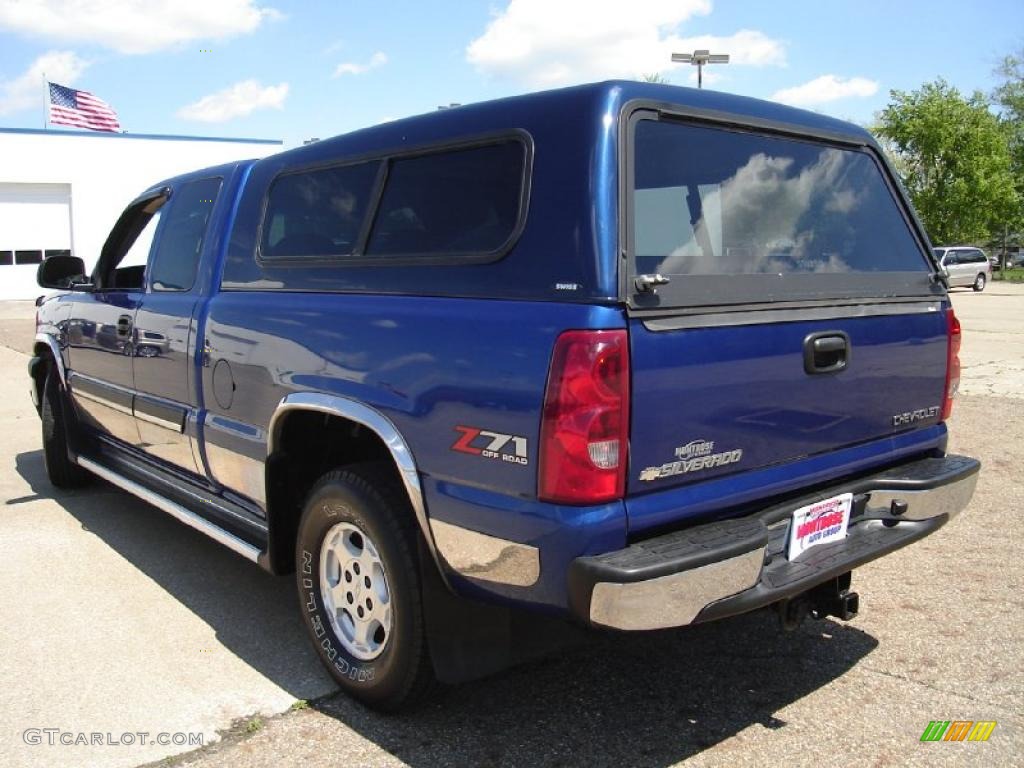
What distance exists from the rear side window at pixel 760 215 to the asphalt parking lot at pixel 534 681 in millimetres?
1314

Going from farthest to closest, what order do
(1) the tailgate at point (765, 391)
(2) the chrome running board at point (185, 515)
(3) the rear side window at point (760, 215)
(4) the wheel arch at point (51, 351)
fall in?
1. (4) the wheel arch at point (51, 351)
2. (2) the chrome running board at point (185, 515)
3. (3) the rear side window at point (760, 215)
4. (1) the tailgate at point (765, 391)

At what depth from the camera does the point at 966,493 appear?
3.40 meters

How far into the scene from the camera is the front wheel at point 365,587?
2883 mm

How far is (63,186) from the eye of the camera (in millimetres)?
30031

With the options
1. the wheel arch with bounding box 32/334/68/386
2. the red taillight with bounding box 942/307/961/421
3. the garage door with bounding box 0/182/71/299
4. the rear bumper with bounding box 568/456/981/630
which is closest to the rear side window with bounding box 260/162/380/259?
A: the rear bumper with bounding box 568/456/981/630

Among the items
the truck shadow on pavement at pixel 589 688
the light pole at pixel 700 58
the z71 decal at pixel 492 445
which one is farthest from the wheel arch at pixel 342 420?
the light pole at pixel 700 58

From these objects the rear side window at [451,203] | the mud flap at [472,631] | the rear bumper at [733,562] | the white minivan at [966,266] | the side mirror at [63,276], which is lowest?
the mud flap at [472,631]

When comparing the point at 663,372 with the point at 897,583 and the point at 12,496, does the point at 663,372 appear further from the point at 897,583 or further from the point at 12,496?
the point at 12,496

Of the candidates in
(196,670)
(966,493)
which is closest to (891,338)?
(966,493)

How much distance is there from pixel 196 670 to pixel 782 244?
2.71 m

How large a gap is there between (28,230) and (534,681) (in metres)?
31.1

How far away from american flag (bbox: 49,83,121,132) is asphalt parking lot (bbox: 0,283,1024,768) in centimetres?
3123

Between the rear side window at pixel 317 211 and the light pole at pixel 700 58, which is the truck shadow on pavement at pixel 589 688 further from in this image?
the light pole at pixel 700 58

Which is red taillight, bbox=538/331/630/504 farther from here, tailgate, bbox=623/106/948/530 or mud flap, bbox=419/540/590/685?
mud flap, bbox=419/540/590/685
